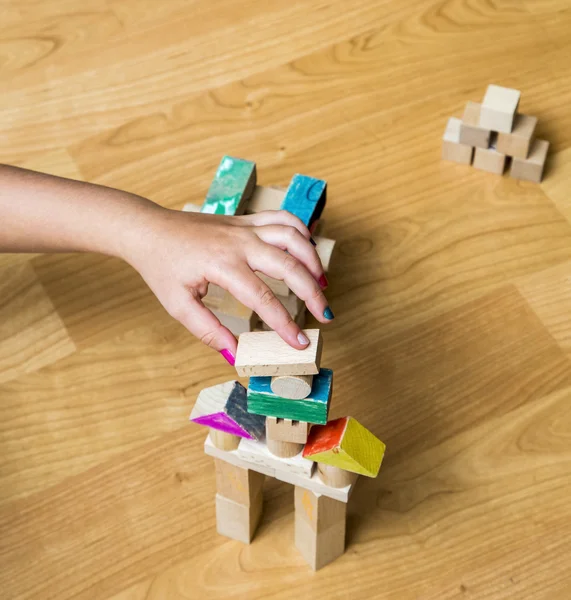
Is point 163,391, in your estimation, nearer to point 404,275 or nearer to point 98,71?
point 404,275

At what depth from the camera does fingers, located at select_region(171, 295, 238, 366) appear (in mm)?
786

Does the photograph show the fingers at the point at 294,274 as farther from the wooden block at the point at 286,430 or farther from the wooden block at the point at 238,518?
the wooden block at the point at 238,518

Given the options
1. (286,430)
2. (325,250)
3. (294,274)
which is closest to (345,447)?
(286,430)

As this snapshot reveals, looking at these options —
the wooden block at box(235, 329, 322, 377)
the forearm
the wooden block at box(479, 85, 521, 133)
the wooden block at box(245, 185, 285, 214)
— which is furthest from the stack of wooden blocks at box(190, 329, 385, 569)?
the wooden block at box(479, 85, 521, 133)

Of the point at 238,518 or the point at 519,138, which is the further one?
the point at 519,138

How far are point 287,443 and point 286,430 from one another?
21 mm

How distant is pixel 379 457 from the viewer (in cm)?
79

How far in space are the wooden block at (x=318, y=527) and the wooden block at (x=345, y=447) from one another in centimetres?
6

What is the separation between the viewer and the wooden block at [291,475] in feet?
2.61

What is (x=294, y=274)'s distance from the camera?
2.56ft

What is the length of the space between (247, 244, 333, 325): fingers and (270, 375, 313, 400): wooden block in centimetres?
8

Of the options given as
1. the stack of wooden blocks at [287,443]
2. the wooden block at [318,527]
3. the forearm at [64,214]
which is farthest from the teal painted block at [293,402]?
the forearm at [64,214]

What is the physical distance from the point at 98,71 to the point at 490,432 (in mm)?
780

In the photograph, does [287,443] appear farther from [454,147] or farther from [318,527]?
[454,147]
